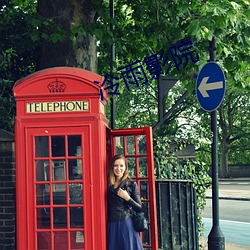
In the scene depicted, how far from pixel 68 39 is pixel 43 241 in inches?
137

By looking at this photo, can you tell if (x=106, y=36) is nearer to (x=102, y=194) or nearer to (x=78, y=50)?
(x=78, y=50)

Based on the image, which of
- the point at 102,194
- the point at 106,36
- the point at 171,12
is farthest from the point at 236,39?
the point at 102,194

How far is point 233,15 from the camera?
6.88 meters

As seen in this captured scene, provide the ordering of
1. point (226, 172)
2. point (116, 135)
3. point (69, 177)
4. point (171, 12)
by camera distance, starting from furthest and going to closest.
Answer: point (226, 172) → point (171, 12) → point (116, 135) → point (69, 177)

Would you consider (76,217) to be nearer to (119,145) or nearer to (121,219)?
(121,219)

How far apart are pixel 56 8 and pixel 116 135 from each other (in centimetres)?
277

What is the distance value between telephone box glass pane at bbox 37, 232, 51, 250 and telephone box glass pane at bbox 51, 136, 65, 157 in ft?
2.84

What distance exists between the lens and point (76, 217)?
592 centimetres

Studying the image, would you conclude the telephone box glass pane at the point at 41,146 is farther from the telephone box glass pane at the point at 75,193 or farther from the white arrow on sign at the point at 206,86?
the white arrow on sign at the point at 206,86

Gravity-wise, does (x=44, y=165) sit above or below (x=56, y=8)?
below

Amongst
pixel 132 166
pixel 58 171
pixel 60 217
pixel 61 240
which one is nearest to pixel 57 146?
pixel 58 171

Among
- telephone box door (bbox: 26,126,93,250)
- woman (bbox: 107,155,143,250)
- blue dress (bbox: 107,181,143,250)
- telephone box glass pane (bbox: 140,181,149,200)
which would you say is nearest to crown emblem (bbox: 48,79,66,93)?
telephone box door (bbox: 26,126,93,250)

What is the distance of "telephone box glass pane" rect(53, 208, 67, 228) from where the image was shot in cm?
590

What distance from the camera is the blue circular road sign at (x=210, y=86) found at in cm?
784
